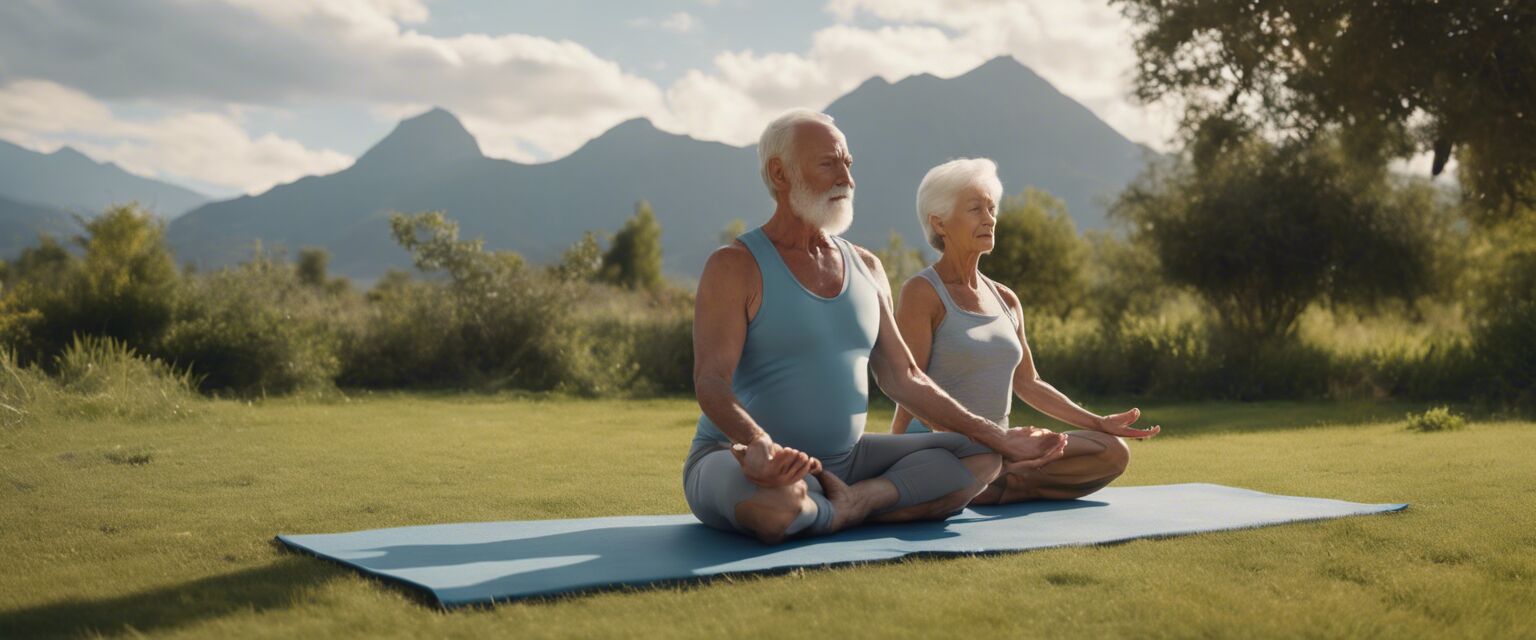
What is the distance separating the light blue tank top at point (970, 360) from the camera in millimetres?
5688

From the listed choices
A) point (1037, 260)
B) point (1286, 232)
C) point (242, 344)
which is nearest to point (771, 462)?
point (242, 344)

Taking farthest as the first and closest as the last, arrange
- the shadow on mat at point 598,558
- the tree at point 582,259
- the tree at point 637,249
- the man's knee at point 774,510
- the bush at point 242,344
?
the tree at point 637,249, the tree at point 582,259, the bush at point 242,344, the man's knee at point 774,510, the shadow on mat at point 598,558

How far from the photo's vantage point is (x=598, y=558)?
163 inches

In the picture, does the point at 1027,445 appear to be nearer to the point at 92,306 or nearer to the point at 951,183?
the point at 951,183

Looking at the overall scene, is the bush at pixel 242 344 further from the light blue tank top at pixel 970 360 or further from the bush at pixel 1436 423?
the bush at pixel 1436 423

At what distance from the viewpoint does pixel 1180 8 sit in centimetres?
1702

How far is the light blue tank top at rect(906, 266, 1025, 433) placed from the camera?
569 cm

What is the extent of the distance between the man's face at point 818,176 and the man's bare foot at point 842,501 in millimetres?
988

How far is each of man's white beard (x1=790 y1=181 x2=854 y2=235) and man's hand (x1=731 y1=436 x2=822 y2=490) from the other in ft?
3.38

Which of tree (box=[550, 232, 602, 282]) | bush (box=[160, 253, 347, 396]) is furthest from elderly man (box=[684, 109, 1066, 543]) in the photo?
tree (box=[550, 232, 602, 282])

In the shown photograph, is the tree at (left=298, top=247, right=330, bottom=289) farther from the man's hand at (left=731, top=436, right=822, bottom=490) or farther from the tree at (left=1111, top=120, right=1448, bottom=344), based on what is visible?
the man's hand at (left=731, top=436, right=822, bottom=490)

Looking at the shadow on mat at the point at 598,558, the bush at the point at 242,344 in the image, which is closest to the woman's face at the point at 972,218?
the shadow on mat at the point at 598,558

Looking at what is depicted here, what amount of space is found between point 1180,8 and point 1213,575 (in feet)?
48.1

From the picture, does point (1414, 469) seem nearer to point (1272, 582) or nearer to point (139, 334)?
point (1272, 582)
